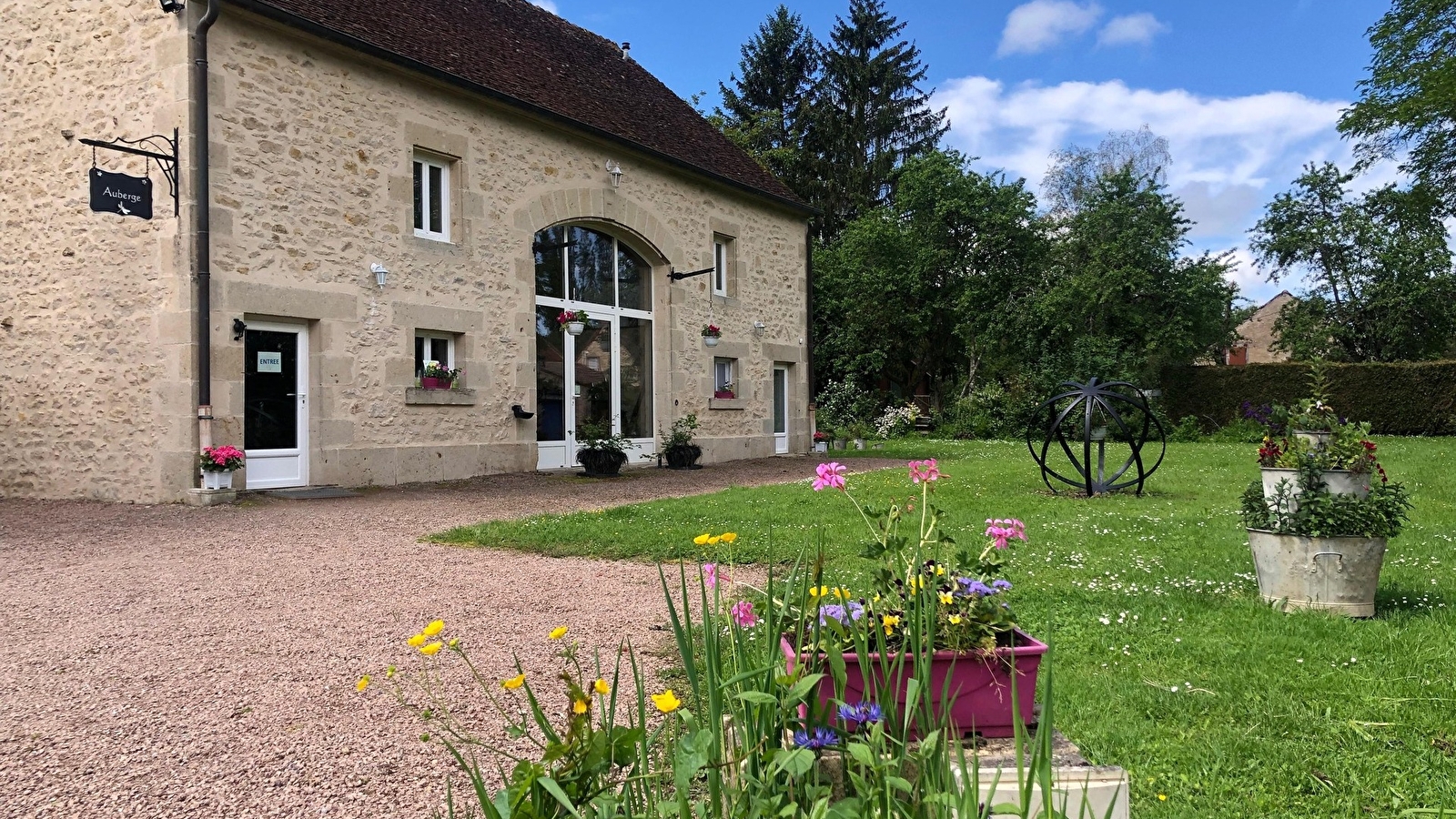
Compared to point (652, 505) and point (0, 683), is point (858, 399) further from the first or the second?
point (0, 683)

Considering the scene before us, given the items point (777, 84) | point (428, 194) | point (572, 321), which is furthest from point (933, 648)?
point (777, 84)

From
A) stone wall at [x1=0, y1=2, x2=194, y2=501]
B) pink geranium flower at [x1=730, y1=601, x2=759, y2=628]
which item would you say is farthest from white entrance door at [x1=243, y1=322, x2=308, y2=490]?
pink geranium flower at [x1=730, y1=601, x2=759, y2=628]

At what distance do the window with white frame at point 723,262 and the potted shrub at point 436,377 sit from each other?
19.9 ft

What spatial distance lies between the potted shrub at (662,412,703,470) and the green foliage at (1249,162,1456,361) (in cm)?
2027

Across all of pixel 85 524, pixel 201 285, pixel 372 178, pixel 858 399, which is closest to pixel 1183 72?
pixel 858 399

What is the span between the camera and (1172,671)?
3.29 metres

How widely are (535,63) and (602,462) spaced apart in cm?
611

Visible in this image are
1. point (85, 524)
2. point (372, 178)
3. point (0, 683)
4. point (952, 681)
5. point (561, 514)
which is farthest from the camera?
point (372, 178)

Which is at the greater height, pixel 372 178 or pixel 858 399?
pixel 372 178

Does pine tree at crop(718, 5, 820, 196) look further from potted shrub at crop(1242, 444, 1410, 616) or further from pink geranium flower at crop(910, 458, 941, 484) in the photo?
pink geranium flower at crop(910, 458, 941, 484)

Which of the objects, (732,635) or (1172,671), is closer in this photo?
(732,635)

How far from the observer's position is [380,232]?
10312 millimetres

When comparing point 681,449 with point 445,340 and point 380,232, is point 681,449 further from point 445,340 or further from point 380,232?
point 380,232

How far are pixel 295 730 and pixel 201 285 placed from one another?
7.18 metres
